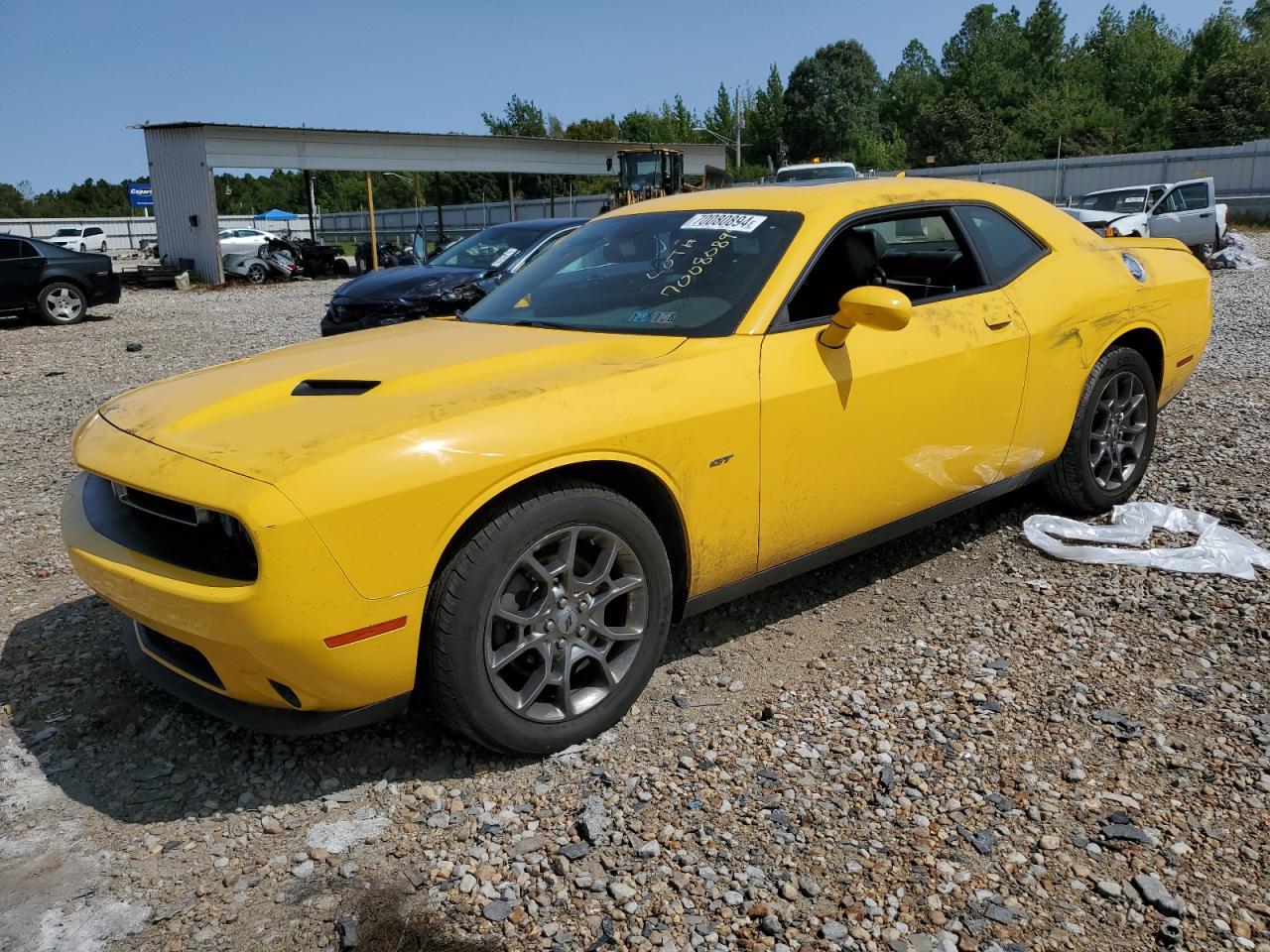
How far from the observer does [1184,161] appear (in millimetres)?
32719

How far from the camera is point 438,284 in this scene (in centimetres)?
966

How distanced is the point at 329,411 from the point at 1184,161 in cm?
3722

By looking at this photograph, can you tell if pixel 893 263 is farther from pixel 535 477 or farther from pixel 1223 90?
pixel 1223 90

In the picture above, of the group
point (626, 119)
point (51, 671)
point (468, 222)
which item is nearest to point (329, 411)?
point (51, 671)

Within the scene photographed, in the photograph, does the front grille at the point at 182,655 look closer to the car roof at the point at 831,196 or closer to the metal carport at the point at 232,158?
the car roof at the point at 831,196

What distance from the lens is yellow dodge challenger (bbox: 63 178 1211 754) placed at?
243 centimetres

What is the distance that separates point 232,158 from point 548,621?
2510 cm

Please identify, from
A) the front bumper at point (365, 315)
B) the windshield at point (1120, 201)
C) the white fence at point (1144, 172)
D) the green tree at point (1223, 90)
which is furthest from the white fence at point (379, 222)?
the green tree at point (1223, 90)

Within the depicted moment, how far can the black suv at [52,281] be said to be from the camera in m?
14.9

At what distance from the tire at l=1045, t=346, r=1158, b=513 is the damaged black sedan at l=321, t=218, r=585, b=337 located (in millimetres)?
5491

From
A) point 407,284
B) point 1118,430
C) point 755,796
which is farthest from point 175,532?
point 407,284

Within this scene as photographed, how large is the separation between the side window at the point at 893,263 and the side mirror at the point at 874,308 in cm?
21

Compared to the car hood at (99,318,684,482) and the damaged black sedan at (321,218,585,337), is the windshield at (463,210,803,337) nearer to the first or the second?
the car hood at (99,318,684,482)

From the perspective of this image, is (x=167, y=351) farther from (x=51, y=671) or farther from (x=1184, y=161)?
(x=1184, y=161)
